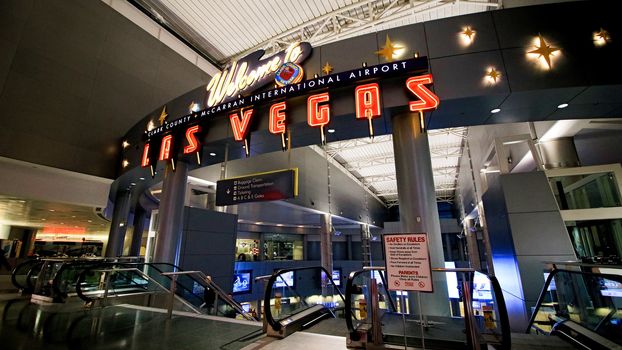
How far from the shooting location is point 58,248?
26.6 m

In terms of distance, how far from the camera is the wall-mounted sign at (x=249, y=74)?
23.2 ft

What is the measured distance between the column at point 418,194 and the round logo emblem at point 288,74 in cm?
255

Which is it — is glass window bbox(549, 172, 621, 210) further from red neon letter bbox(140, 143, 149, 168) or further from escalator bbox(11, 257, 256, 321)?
red neon letter bbox(140, 143, 149, 168)

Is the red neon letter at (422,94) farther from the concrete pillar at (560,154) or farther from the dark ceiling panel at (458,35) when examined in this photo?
the concrete pillar at (560,154)

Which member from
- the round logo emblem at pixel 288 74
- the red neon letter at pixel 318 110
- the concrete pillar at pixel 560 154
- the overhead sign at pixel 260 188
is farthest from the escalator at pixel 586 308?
the round logo emblem at pixel 288 74

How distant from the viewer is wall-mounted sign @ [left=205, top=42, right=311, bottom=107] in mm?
7078

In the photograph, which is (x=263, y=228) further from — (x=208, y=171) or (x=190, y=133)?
(x=190, y=133)

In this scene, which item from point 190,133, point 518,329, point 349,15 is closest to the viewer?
point 518,329

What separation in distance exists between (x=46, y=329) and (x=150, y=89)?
36.4ft

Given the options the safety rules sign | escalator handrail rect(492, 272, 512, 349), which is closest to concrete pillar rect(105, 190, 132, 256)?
the safety rules sign

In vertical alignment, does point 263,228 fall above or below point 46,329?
above

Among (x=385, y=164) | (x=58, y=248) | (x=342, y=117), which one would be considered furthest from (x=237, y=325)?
(x=58, y=248)

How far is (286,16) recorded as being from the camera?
11.7 meters

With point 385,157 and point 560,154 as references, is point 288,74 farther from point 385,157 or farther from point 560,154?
point 385,157
